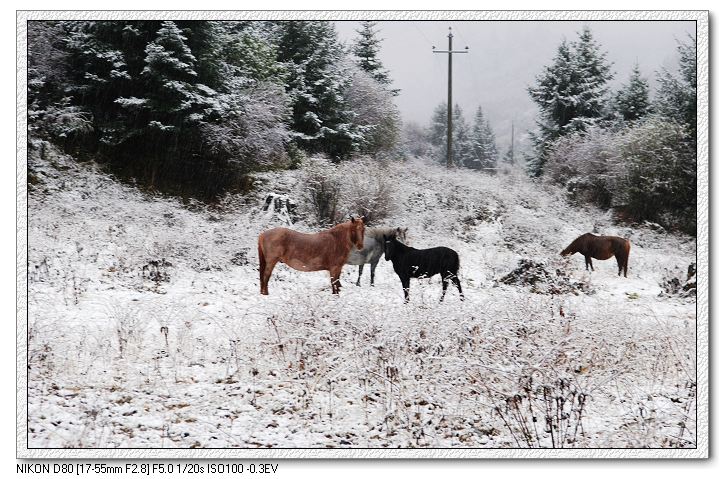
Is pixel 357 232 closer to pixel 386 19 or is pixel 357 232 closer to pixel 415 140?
pixel 415 140

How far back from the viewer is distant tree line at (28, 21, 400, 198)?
5930mm

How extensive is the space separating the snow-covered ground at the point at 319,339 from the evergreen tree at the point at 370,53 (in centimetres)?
180

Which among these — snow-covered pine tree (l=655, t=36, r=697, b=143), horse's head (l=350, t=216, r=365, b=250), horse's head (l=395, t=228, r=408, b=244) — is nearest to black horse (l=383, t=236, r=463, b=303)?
horse's head (l=395, t=228, r=408, b=244)

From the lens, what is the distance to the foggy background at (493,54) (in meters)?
5.47

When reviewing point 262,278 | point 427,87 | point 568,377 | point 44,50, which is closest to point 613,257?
point 568,377

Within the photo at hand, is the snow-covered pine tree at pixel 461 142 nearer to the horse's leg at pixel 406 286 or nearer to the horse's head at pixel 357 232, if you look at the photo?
the horse's head at pixel 357 232

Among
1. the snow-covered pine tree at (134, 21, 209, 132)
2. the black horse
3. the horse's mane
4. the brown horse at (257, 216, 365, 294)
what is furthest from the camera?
the horse's mane

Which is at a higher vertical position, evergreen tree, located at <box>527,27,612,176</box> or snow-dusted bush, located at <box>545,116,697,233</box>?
evergreen tree, located at <box>527,27,612,176</box>

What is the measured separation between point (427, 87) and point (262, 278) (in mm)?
3214

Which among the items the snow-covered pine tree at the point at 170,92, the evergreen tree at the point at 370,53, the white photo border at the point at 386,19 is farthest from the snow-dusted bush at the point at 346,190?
the white photo border at the point at 386,19

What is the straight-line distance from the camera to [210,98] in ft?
23.8

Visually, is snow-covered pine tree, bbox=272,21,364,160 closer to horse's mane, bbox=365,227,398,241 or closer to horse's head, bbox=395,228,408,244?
horse's mane, bbox=365,227,398,241

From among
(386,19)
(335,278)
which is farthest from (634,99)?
(335,278)

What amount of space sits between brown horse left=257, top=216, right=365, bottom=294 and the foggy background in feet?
6.44
